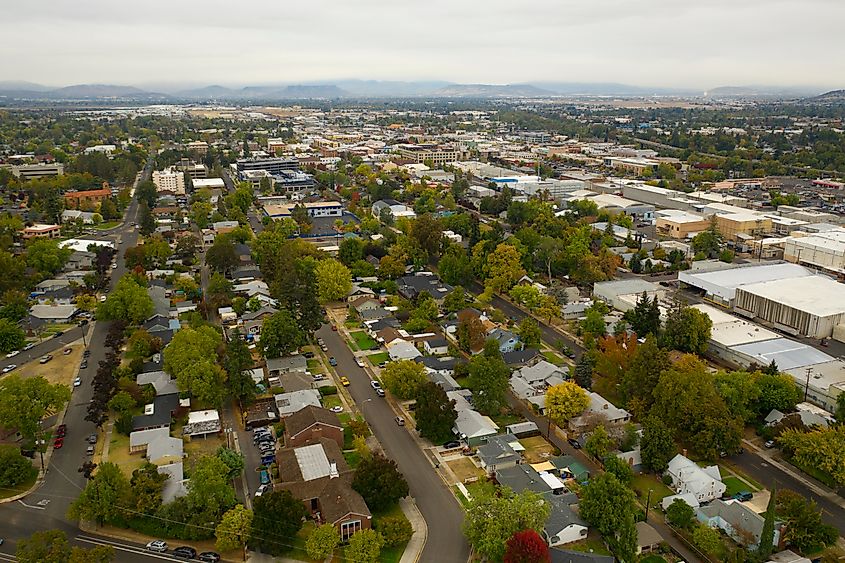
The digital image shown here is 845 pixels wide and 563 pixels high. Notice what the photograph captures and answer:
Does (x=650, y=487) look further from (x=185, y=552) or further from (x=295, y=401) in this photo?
(x=185, y=552)

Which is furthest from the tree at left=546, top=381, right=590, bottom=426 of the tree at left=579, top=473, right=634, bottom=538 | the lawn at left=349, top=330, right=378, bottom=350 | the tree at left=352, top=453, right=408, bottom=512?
the lawn at left=349, top=330, right=378, bottom=350

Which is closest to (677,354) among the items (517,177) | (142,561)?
(142,561)

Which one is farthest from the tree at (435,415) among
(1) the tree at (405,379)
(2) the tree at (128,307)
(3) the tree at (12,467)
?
(2) the tree at (128,307)

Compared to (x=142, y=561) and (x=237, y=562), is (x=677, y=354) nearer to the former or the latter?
(x=237, y=562)

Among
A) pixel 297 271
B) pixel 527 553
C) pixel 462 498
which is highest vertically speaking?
pixel 297 271

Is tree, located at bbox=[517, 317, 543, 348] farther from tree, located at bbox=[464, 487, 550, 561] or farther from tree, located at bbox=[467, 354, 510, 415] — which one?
tree, located at bbox=[464, 487, 550, 561]

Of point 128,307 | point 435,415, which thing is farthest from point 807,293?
point 128,307

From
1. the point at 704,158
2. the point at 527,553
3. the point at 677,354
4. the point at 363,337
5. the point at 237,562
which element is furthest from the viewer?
the point at 704,158
